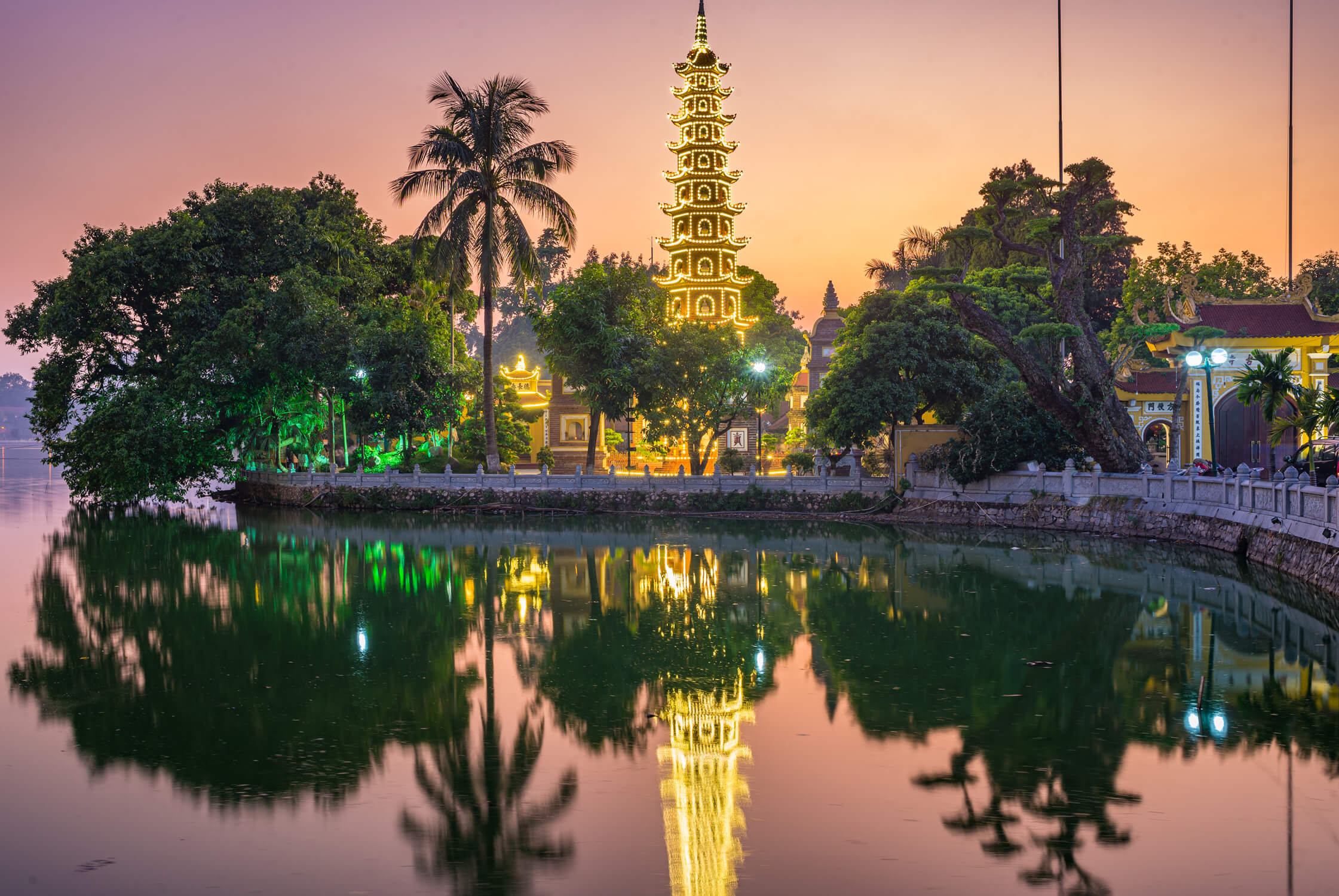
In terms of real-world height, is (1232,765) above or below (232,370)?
below

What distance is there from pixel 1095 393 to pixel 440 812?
28.6 metres

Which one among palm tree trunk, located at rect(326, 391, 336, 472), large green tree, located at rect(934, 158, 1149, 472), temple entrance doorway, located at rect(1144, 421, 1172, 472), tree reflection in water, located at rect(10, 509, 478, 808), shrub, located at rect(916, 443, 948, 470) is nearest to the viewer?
tree reflection in water, located at rect(10, 509, 478, 808)

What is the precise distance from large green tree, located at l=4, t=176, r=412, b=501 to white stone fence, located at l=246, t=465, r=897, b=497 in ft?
14.0

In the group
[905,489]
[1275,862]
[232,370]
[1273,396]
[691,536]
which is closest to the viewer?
[1275,862]

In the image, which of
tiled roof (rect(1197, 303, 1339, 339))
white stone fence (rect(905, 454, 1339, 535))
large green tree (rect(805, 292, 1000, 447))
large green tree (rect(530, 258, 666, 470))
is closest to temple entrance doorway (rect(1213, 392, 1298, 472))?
tiled roof (rect(1197, 303, 1339, 339))

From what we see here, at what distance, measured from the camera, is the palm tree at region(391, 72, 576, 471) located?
129 ft

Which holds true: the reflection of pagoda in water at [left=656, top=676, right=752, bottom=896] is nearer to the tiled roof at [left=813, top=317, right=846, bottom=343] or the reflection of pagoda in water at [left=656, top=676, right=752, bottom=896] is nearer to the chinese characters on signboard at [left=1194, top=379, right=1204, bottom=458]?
the chinese characters on signboard at [left=1194, top=379, right=1204, bottom=458]

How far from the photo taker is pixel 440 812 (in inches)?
377

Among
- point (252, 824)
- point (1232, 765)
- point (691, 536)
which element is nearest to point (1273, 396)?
point (691, 536)

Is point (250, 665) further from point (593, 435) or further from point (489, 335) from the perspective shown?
point (593, 435)

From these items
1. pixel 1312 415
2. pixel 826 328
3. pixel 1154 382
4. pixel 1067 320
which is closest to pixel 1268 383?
pixel 1312 415

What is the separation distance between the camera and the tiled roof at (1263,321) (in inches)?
1718

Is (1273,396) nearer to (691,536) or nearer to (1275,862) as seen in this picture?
(691,536)

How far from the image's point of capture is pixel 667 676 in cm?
1480
